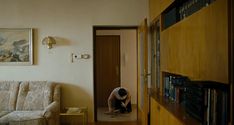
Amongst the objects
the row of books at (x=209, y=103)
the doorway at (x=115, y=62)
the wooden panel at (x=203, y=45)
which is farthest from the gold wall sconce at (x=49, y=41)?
the row of books at (x=209, y=103)

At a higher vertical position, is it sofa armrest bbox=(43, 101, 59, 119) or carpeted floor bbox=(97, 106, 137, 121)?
sofa armrest bbox=(43, 101, 59, 119)

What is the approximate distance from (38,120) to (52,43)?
175 centimetres

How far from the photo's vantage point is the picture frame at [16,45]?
4.96 m

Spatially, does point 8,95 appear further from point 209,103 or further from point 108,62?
point 209,103

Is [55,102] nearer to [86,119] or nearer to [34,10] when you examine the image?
[86,119]

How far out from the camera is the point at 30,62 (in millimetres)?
4992

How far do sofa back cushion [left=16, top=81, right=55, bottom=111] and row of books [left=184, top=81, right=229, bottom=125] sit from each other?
3.17 m

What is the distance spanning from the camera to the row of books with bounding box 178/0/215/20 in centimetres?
201

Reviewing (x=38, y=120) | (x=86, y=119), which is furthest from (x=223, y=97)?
(x=86, y=119)

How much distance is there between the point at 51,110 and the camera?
3955 mm


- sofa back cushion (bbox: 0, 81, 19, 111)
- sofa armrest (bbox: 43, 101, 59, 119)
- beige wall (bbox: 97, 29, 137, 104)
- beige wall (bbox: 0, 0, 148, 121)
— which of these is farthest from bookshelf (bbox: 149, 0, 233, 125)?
beige wall (bbox: 97, 29, 137, 104)

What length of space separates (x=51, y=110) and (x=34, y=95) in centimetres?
81

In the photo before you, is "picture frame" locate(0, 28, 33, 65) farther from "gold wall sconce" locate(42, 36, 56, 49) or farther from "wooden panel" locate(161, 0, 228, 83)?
"wooden panel" locate(161, 0, 228, 83)

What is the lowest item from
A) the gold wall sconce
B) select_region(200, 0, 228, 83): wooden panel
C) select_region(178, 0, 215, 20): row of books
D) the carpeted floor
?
the carpeted floor
